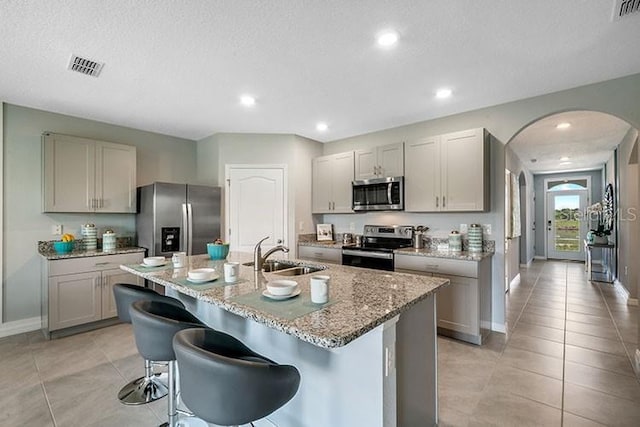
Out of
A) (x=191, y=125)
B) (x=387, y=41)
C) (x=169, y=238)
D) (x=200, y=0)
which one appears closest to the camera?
(x=200, y=0)

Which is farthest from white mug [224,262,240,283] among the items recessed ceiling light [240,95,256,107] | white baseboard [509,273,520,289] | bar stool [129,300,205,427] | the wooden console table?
the wooden console table

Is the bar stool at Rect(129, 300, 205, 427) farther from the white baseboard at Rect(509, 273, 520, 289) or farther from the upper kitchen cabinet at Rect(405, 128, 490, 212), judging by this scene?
the white baseboard at Rect(509, 273, 520, 289)

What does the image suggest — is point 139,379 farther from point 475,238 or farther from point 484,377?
point 475,238

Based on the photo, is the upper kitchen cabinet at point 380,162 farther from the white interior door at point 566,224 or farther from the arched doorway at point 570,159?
the white interior door at point 566,224

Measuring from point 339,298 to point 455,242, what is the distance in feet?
8.10

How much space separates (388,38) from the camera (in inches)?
82.8

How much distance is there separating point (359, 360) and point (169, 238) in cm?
328

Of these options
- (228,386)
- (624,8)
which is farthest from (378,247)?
(228,386)

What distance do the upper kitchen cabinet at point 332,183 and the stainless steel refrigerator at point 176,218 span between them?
58.0 inches

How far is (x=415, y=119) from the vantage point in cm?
388

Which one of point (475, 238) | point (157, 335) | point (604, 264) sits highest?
point (475, 238)

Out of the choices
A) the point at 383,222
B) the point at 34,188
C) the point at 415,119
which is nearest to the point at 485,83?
the point at 415,119

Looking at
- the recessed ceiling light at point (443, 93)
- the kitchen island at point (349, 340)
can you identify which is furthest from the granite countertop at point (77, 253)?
the recessed ceiling light at point (443, 93)

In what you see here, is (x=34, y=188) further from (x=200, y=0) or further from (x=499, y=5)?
(x=499, y=5)
